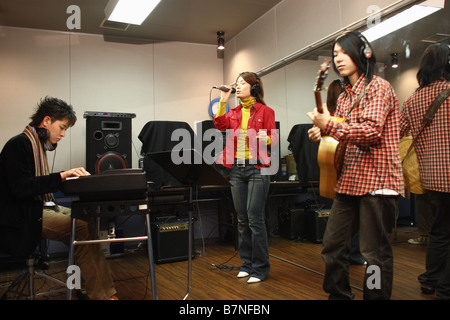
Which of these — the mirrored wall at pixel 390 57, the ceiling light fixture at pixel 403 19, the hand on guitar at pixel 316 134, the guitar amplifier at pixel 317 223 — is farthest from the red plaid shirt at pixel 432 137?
the guitar amplifier at pixel 317 223

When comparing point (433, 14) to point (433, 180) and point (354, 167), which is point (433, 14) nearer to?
point (433, 180)

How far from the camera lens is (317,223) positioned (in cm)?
416

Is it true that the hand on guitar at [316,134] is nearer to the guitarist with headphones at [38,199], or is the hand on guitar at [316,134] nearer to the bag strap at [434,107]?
the bag strap at [434,107]

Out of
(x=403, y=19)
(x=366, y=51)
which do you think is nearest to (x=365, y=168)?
(x=366, y=51)

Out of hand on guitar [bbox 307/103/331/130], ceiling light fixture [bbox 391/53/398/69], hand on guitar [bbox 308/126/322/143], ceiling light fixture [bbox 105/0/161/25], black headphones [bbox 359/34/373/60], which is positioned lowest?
hand on guitar [bbox 308/126/322/143]

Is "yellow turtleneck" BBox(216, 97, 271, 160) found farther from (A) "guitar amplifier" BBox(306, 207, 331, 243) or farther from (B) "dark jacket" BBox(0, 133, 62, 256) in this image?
(A) "guitar amplifier" BBox(306, 207, 331, 243)

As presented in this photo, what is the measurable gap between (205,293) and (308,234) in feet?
6.87

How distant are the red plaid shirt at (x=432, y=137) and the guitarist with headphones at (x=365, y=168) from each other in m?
0.61

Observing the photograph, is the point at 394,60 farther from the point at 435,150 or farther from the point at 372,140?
the point at 372,140

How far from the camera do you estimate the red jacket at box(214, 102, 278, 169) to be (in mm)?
2721

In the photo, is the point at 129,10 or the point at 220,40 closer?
the point at 129,10

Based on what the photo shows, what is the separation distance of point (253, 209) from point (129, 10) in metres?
2.59

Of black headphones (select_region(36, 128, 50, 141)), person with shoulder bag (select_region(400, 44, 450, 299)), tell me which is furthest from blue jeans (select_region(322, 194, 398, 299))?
black headphones (select_region(36, 128, 50, 141))

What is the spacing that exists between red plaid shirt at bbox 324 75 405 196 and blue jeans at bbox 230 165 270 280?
0.92m
